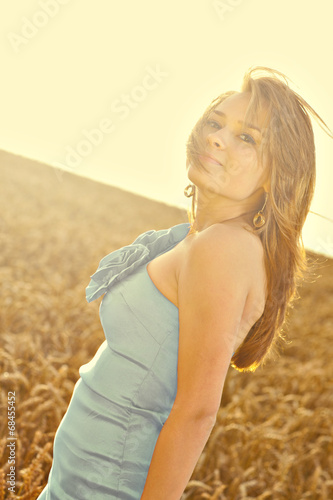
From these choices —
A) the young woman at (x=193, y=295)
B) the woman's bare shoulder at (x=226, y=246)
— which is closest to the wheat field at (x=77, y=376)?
the young woman at (x=193, y=295)

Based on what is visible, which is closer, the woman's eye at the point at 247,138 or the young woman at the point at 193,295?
the young woman at the point at 193,295

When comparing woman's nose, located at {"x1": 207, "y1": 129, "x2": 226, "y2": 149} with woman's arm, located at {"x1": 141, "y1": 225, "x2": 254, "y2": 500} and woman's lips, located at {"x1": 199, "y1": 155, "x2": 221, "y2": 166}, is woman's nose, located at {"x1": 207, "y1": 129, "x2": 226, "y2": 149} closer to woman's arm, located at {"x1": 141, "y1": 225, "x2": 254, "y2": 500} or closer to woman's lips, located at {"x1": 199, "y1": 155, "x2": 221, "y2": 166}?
woman's lips, located at {"x1": 199, "y1": 155, "x2": 221, "y2": 166}

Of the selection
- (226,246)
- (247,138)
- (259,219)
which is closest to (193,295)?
(226,246)

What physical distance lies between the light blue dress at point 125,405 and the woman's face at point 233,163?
1.09 ft

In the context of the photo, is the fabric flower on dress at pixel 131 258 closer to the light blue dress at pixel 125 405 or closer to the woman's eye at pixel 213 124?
the light blue dress at pixel 125 405

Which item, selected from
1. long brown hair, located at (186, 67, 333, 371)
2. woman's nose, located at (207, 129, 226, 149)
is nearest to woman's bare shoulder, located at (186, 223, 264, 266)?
long brown hair, located at (186, 67, 333, 371)

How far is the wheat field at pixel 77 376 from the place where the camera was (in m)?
2.83

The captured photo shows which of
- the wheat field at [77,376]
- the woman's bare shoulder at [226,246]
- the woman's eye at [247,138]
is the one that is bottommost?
the wheat field at [77,376]

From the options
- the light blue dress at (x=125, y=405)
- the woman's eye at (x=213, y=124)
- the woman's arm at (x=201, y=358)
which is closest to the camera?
the woman's arm at (x=201, y=358)

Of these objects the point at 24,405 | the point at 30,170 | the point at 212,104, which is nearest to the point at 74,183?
the point at 30,170

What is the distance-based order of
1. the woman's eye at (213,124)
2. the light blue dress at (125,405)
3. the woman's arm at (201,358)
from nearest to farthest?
the woman's arm at (201,358), the light blue dress at (125,405), the woman's eye at (213,124)

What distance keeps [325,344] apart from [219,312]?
6209mm

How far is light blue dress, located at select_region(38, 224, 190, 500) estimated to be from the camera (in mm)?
1225

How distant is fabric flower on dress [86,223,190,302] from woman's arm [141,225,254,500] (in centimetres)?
36
